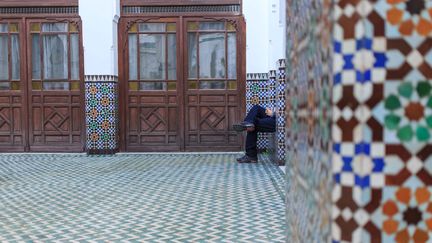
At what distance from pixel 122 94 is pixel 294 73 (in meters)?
5.55

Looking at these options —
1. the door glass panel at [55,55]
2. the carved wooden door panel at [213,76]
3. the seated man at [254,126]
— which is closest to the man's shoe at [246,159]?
the seated man at [254,126]

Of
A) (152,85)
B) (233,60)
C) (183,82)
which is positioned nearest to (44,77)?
(152,85)

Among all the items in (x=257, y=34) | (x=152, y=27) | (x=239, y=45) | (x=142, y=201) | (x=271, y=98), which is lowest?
(x=142, y=201)

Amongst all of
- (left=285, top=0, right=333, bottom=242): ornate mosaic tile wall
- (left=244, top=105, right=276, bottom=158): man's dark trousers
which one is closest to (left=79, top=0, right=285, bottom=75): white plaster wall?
→ (left=244, top=105, right=276, bottom=158): man's dark trousers

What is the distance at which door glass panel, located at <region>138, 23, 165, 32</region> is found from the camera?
597 cm

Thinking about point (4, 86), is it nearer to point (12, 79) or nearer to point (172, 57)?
point (12, 79)

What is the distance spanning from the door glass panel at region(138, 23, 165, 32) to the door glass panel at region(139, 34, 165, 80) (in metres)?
0.06

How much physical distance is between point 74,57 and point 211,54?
1.54 meters

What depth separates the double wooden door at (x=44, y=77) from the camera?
6000mm

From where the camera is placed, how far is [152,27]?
5988 millimetres

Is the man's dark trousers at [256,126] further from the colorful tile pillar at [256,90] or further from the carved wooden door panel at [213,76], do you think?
the carved wooden door panel at [213,76]

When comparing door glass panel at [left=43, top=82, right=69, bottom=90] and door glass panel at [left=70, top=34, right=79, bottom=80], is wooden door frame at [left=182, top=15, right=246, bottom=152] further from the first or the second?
door glass panel at [left=43, top=82, right=69, bottom=90]

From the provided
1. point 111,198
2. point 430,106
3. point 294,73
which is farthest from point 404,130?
point 111,198

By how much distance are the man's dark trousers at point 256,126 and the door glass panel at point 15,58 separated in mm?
2749
